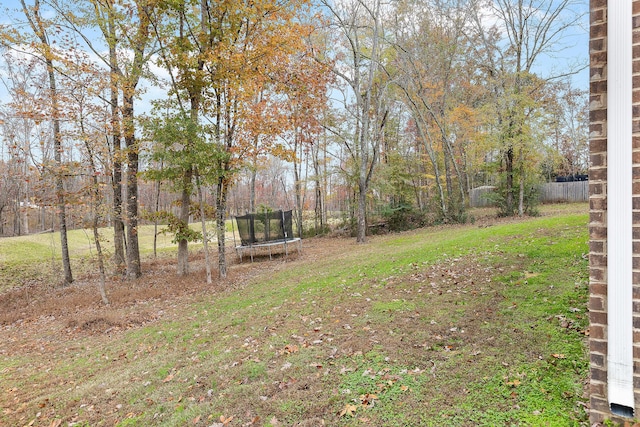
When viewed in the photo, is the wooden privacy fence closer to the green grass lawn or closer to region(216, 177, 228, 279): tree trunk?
region(216, 177, 228, 279): tree trunk

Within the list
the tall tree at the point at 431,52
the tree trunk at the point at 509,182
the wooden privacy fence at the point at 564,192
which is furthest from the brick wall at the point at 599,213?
the wooden privacy fence at the point at 564,192

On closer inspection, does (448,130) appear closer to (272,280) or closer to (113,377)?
(272,280)

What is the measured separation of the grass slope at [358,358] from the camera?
246cm

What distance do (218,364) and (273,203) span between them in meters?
28.6

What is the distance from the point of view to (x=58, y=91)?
7133 mm

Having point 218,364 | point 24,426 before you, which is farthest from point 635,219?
point 24,426

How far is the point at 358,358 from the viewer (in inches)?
127

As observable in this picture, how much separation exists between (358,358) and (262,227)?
28.0 feet

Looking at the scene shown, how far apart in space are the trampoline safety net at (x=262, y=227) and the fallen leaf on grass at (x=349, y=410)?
29.3 feet

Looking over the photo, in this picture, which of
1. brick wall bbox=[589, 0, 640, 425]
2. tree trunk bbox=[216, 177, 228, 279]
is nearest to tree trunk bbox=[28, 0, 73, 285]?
tree trunk bbox=[216, 177, 228, 279]

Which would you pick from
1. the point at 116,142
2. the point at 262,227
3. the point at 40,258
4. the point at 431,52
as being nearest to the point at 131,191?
the point at 116,142

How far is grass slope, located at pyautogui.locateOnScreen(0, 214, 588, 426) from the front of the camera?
2.46 meters

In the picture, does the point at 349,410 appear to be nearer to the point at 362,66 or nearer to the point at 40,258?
the point at 362,66

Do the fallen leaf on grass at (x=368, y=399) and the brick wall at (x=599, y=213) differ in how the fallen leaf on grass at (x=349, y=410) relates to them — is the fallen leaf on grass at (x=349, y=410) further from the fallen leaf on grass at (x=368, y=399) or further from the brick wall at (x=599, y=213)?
the brick wall at (x=599, y=213)
